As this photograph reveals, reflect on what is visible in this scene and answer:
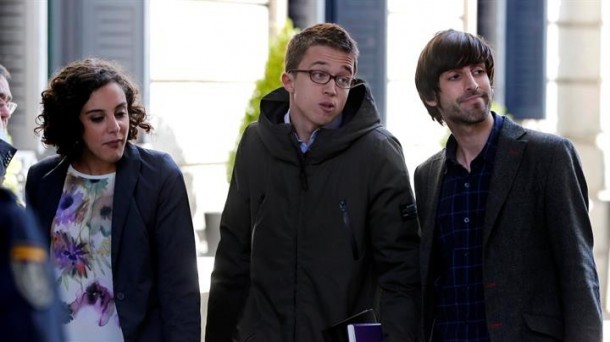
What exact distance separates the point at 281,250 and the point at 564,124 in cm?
1085

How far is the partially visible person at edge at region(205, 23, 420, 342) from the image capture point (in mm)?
4684

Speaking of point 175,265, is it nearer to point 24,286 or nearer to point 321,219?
point 321,219

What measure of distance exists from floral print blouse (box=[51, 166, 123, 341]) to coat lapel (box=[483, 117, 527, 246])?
41.8 inches

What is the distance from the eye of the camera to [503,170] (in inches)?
180

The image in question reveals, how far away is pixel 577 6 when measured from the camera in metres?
15.4

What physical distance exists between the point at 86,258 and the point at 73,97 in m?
0.48

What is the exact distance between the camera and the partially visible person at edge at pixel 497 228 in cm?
446

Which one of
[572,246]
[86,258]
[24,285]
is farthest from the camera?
[86,258]

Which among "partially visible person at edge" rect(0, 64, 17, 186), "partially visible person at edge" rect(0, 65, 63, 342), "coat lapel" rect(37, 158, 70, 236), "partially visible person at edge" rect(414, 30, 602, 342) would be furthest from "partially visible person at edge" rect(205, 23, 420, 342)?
"partially visible person at edge" rect(0, 65, 63, 342)

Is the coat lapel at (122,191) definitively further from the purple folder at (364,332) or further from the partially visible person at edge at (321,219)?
the purple folder at (364,332)

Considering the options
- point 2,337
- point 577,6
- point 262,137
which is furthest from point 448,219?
point 577,6

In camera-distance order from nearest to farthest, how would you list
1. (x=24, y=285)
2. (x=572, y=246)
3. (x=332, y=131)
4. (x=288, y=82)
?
(x=24, y=285), (x=572, y=246), (x=332, y=131), (x=288, y=82)

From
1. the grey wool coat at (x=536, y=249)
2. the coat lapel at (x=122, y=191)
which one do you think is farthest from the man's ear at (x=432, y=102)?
the coat lapel at (x=122, y=191)

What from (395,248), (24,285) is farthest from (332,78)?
(24,285)
